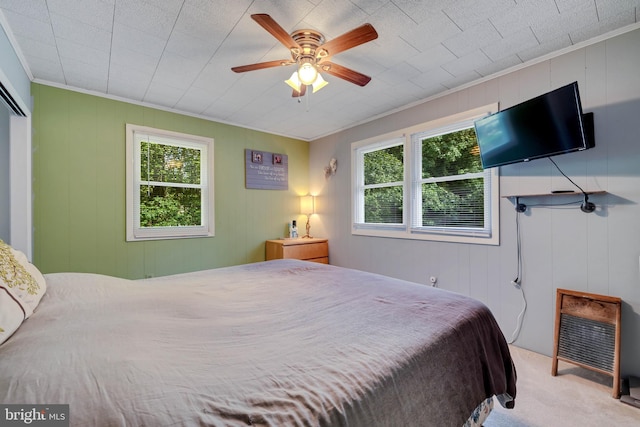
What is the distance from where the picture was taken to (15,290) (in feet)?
3.29

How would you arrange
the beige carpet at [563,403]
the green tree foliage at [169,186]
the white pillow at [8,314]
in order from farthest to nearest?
the green tree foliage at [169,186], the beige carpet at [563,403], the white pillow at [8,314]

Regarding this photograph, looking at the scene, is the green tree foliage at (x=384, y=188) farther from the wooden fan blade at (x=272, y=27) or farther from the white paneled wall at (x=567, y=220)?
the wooden fan blade at (x=272, y=27)

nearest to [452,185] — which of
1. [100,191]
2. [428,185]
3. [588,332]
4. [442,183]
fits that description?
[442,183]

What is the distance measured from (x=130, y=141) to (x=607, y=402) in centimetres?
468

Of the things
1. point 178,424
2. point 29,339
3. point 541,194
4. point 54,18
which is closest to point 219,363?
point 178,424

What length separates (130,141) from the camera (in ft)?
10.1

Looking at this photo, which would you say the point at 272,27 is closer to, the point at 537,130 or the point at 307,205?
the point at 537,130

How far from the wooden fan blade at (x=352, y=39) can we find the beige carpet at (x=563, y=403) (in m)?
2.37

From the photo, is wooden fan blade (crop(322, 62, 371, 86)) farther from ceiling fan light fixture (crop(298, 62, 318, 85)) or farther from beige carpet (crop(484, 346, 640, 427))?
beige carpet (crop(484, 346, 640, 427))

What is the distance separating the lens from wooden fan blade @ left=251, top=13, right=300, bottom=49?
4.68 ft

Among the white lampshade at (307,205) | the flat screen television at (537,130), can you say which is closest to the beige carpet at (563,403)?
the flat screen television at (537,130)

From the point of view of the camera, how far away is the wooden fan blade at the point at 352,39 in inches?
59.7
